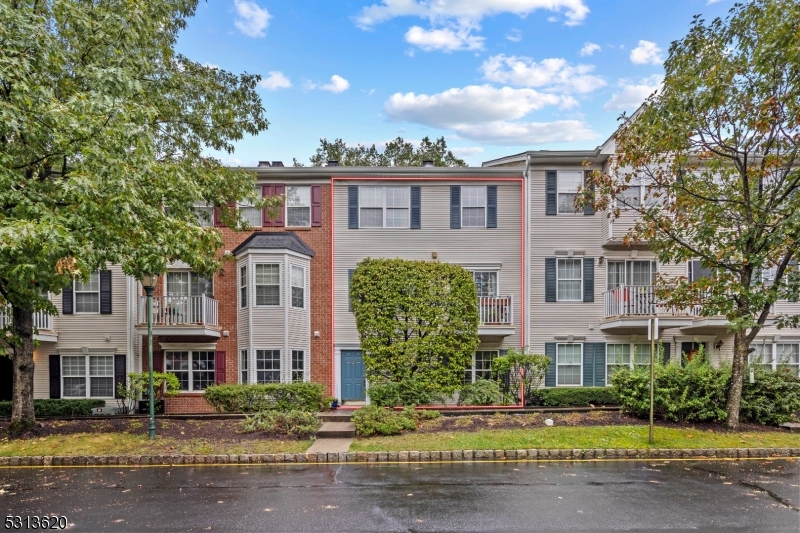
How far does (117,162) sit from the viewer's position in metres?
9.12

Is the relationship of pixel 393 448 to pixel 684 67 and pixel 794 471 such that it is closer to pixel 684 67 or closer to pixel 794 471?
pixel 794 471

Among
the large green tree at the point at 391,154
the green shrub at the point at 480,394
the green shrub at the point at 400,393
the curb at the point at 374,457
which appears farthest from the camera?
the large green tree at the point at 391,154

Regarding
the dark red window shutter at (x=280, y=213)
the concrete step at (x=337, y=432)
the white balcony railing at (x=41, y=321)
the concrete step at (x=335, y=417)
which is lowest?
the concrete step at (x=335, y=417)

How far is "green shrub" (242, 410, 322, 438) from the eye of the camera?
11.5 metres

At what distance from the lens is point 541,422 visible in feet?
40.1

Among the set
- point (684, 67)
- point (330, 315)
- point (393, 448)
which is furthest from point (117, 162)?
point (684, 67)

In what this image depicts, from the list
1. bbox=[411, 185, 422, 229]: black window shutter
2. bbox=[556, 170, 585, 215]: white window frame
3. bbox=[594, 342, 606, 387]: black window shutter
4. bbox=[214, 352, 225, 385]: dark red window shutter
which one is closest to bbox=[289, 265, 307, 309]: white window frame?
bbox=[214, 352, 225, 385]: dark red window shutter

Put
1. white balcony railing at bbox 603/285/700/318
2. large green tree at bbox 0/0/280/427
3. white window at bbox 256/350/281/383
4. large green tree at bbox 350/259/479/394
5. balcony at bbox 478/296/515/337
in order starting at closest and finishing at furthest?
large green tree at bbox 0/0/280/427 → large green tree at bbox 350/259/479/394 → white balcony railing at bbox 603/285/700/318 → white window at bbox 256/350/281/383 → balcony at bbox 478/296/515/337

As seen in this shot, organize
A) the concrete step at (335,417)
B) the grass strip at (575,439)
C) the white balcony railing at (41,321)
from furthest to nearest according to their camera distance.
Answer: the white balcony railing at (41,321)
the concrete step at (335,417)
the grass strip at (575,439)

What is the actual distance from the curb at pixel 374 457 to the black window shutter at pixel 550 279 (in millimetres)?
8099

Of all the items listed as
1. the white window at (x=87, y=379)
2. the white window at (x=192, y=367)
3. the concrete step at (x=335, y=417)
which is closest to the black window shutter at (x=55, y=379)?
the white window at (x=87, y=379)

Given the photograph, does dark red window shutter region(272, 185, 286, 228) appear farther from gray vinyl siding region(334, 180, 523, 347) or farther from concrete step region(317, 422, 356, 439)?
concrete step region(317, 422, 356, 439)

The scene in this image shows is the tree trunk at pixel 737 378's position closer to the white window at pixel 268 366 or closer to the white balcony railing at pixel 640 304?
the white balcony railing at pixel 640 304

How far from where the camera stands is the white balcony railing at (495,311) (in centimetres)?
1703
